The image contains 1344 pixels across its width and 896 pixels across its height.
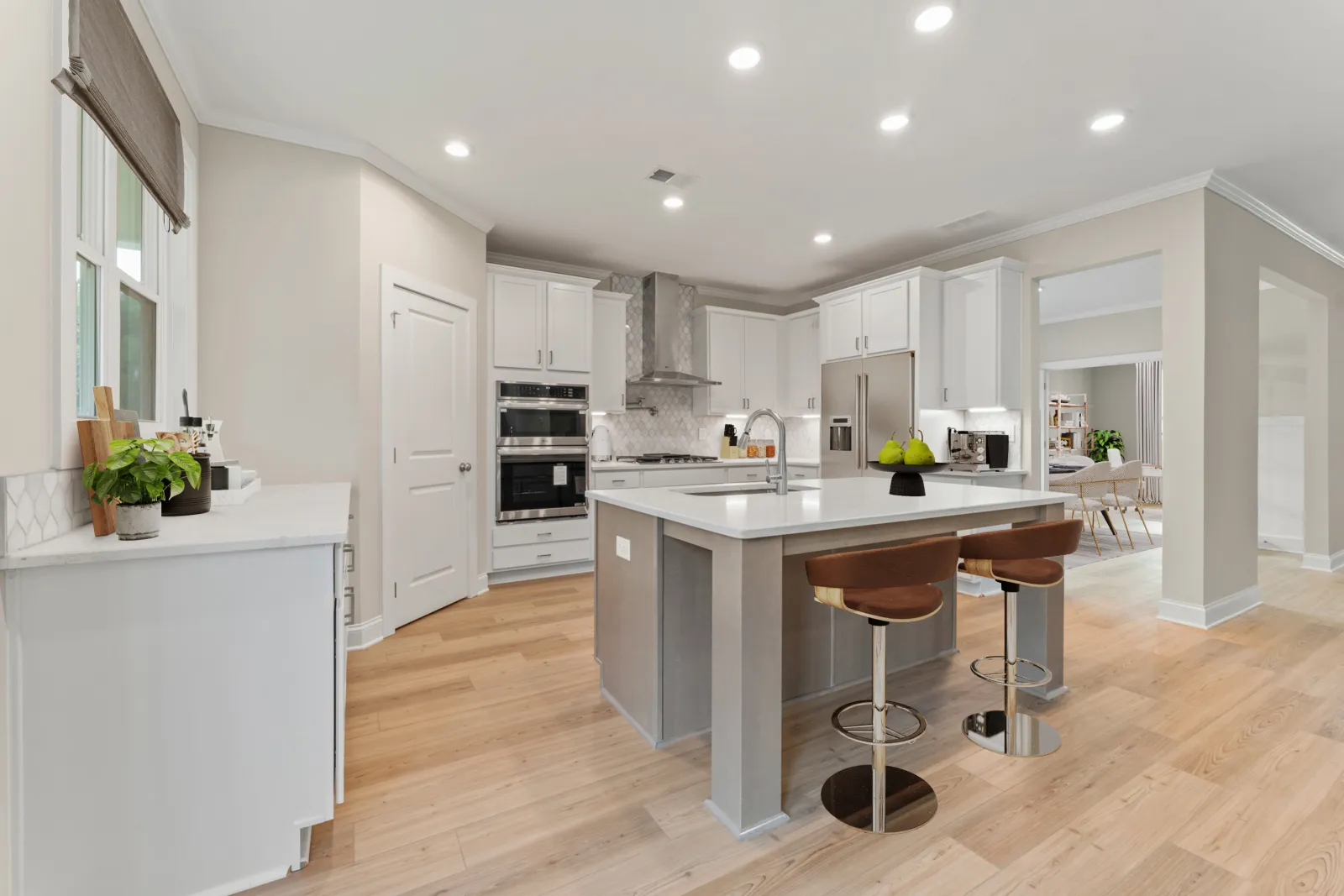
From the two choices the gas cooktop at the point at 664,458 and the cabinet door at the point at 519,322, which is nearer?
the cabinet door at the point at 519,322

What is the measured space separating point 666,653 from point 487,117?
2.64 m

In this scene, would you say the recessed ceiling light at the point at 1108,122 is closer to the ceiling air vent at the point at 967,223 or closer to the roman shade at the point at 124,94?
the ceiling air vent at the point at 967,223

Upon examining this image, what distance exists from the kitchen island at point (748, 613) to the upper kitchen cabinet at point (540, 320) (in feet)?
7.85

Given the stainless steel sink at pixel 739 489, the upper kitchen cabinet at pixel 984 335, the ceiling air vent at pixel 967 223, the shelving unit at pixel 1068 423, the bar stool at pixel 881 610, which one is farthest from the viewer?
the shelving unit at pixel 1068 423

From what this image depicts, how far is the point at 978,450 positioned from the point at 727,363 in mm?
2469

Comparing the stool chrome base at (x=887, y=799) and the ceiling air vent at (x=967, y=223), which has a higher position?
the ceiling air vent at (x=967, y=223)

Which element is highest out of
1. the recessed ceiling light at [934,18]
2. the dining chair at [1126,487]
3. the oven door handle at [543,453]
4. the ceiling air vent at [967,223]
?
the ceiling air vent at [967,223]

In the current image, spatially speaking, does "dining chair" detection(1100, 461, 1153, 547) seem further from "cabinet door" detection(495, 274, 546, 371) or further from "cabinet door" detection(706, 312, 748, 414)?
"cabinet door" detection(495, 274, 546, 371)

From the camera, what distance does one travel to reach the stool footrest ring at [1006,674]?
2.24 m

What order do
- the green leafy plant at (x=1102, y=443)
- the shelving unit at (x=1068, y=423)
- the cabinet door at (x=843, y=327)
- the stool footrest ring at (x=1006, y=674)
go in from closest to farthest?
the stool footrest ring at (x=1006, y=674), the cabinet door at (x=843, y=327), the green leafy plant at (x=1102, y=443), the shelving unit at (x=1068, y=423)

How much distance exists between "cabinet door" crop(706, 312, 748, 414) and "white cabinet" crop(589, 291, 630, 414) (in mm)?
1010

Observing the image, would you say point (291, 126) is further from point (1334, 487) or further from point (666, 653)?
point (1334, 487)

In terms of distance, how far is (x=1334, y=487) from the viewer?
4.98m

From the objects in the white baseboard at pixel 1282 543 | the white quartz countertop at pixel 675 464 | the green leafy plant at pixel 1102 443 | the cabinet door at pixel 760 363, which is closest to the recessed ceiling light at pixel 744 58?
the white quartz countertop at pixel 675 464
